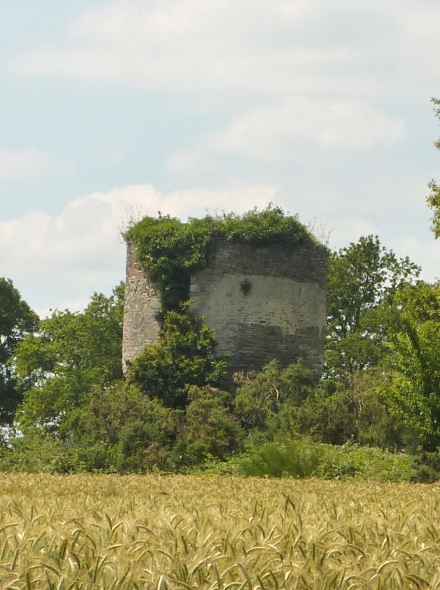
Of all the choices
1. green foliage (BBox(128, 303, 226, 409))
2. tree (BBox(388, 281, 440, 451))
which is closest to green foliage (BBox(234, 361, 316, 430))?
green foliage (BBox(128, 303, 226, 409))

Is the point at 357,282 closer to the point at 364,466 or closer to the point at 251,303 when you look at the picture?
the point at 251,303

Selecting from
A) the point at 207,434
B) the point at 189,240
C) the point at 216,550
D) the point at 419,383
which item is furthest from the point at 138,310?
the point at 216,550

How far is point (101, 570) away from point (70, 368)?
36126mm

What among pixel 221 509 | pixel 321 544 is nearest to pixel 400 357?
pixel 221 509

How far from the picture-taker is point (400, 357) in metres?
21.2

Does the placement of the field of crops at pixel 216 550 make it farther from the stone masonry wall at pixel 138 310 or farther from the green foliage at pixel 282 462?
the stone masonry wall at pixel 138 310

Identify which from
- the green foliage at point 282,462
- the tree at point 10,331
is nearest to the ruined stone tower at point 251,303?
the green foliage at point 282,462

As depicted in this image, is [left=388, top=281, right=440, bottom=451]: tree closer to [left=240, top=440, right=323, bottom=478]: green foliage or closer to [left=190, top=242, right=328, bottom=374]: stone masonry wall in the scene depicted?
[left=240, top=440, right=323, bottom=478]: green foliage

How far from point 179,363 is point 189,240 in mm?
3587

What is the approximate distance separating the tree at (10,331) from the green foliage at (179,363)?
16784mm

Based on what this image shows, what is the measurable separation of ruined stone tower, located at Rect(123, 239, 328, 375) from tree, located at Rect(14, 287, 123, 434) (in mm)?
6602

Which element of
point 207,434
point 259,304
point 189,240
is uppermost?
point 189,240

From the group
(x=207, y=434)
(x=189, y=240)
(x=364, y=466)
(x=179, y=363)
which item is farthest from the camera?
(x=189, y=240)

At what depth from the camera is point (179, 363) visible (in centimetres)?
2938
